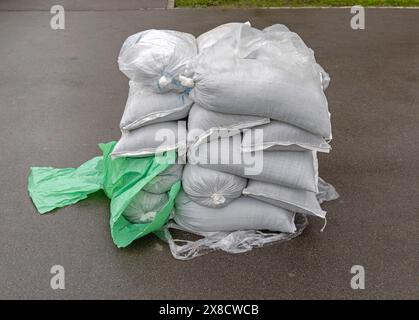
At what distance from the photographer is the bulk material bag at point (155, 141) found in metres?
2.79

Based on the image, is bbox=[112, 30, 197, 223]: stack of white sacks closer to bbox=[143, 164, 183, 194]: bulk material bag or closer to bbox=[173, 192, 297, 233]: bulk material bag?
bbox=[143, 164, 183, 194]: bulk material bag

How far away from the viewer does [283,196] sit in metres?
2.82

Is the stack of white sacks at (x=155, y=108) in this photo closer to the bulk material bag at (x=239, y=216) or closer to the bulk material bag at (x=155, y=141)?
the bulk material bag at (x=155, y=141)

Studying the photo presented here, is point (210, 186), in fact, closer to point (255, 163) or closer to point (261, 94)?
point (255, 163)

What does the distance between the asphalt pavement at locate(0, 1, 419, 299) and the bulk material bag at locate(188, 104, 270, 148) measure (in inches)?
26.7

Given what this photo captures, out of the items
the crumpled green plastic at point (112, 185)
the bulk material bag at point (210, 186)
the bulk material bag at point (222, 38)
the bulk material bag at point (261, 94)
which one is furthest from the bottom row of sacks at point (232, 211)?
the bulk material bag at point (222, 38)

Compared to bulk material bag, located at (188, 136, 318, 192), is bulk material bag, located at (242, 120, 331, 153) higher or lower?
higher

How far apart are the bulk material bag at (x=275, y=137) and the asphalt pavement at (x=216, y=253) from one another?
608mm

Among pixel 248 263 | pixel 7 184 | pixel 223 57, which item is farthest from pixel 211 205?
pixel 7 184

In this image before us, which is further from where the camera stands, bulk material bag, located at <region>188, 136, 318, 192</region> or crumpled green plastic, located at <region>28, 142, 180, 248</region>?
crumpled green plastic, located at <region>28, 142, 180, 248</region>

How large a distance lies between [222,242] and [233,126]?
69cm

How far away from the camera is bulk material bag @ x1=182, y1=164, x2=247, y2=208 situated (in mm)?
2760

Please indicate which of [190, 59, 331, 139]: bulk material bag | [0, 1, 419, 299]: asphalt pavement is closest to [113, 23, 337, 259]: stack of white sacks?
[190, 59, 331, 139]: bulk material bag

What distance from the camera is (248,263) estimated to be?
277 cm
